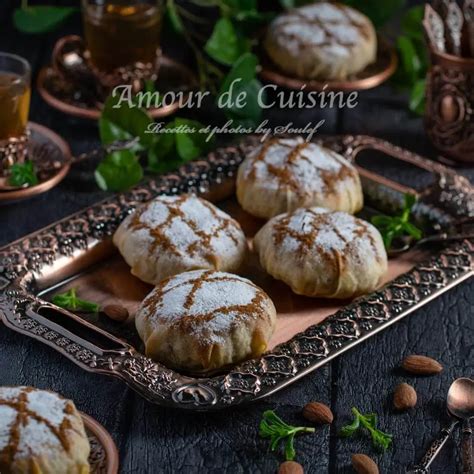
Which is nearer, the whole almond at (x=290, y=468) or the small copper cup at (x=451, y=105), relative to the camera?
the whole almond at (x=290, y=468)

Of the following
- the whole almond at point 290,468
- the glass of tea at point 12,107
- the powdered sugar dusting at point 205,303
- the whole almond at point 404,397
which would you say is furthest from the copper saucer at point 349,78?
the whole almond at point 290,468

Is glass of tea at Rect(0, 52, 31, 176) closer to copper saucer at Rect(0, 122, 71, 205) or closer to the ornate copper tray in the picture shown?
copper saucer at Rect(0, 122, 71, 205)

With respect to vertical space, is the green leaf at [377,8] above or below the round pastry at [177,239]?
above

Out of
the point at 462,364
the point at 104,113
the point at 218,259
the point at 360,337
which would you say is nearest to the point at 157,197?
the point at 218,259

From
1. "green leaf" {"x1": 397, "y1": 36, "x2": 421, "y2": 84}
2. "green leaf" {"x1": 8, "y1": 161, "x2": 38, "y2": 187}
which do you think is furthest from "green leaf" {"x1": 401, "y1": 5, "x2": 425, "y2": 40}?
"green leaf" {"x1": 8, "y1": 161, "x2": 38, "y2": 187}

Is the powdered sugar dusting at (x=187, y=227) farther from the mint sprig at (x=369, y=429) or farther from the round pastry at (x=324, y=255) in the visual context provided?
the mint sprig at (x=369, y=429)

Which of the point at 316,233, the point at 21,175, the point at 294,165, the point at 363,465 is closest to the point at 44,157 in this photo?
the point at 21,175

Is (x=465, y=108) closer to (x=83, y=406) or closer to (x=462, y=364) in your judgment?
(x=462, y=364)

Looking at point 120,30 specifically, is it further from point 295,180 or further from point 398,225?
point 398,225
